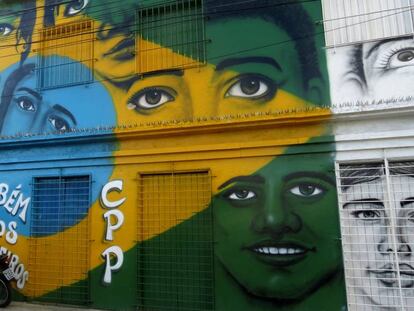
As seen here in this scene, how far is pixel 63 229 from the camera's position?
22.9 ft

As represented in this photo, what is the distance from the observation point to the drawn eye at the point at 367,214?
17.8 ft

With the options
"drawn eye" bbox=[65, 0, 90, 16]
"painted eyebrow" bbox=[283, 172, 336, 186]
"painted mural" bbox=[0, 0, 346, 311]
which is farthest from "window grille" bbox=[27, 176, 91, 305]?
"painted eyebrow" bbox=[283, 172, 336, 186]

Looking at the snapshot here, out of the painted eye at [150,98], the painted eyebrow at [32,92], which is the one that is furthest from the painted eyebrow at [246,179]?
the painted eyebrow at [32,92]

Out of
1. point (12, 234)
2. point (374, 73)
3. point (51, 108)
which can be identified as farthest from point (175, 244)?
point (374, 73)

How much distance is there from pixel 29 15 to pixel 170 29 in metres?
3.29

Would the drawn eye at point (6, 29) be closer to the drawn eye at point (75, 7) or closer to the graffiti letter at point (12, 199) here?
the drawn eye at point (75, 7)

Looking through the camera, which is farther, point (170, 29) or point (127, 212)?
point (170, 29)

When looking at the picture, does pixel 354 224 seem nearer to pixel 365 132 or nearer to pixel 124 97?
pixel 365 132

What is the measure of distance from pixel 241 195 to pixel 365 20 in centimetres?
329

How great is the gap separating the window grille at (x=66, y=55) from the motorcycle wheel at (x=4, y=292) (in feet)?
12.0

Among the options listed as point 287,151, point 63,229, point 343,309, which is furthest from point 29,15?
point 343,309

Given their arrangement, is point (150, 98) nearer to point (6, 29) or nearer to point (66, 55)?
point (66, 55)

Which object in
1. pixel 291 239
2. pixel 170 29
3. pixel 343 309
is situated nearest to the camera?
pixel 343 309

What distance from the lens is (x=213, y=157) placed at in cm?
616
